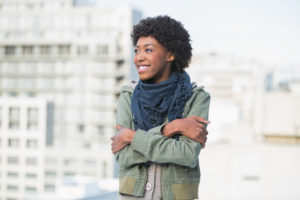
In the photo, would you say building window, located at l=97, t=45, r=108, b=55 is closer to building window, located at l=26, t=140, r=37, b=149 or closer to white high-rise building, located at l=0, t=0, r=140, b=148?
white high-rise building, located at l=0, t=0, r=140, b=148

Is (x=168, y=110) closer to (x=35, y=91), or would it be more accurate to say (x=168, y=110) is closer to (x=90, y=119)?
(x=90, y=119)

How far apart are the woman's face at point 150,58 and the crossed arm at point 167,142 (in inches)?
7.0

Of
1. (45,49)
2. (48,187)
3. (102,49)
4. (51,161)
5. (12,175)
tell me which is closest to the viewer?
(12,175)

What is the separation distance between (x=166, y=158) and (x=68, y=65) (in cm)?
3639

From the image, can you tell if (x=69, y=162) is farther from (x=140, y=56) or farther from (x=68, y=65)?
(x=140, y=56)

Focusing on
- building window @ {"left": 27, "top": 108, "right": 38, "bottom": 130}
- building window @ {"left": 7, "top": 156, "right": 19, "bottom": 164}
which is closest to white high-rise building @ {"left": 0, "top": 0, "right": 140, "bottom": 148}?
building window @ {"left": 27, "top": 108, "right": 38, "bottom": 130}

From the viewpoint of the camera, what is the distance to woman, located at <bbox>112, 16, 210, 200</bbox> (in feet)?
4.61

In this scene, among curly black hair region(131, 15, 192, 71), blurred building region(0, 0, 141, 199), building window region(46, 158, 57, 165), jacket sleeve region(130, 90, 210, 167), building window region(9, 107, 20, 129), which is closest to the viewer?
jacket sleeve region(130, 90, 210, 167)

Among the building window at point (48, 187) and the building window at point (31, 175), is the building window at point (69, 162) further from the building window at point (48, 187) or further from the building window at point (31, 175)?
the building window at point (31, 175)

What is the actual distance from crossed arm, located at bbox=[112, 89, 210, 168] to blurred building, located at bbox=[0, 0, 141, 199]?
32489 millimetres

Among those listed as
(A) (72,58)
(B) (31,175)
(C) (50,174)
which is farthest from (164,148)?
(A) (72,58)

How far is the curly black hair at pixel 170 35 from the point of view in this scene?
1495 mm

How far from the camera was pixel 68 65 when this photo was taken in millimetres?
36906

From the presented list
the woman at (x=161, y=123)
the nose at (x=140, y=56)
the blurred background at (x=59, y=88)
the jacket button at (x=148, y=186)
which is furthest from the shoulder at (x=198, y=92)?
the blurred background at (x=59, y=88)
